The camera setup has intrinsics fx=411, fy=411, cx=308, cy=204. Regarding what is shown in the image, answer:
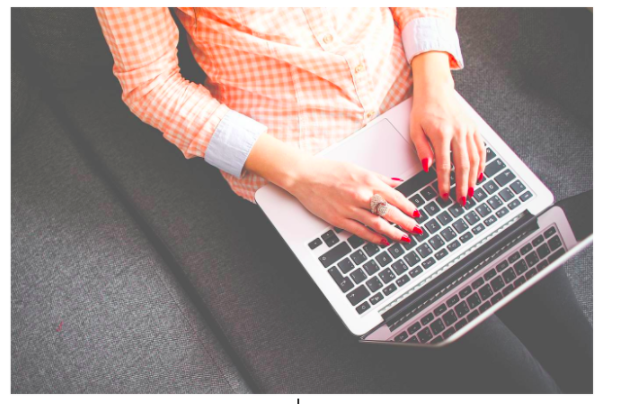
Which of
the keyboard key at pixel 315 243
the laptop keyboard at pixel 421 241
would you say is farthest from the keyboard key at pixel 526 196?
the keyboard key at pixel 315 243

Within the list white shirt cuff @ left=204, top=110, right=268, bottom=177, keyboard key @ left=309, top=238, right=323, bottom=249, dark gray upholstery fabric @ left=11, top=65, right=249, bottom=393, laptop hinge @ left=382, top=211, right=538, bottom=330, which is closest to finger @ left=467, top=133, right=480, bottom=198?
laptop hinge @ left=382, top=211, right=538, bottom=330

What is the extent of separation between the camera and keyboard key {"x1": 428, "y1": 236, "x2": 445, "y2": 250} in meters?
0.82

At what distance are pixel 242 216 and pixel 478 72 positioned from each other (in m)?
0.75

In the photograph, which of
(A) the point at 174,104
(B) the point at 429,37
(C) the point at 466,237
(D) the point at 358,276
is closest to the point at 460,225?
(C) the point at 466,237

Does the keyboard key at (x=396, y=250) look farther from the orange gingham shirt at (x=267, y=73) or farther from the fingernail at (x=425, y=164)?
the orange gingham shirt at (x=267, y=73)

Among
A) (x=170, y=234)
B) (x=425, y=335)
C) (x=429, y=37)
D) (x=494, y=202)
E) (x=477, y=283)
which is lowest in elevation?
(x=170, y=234)

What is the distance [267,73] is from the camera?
89 centimetres

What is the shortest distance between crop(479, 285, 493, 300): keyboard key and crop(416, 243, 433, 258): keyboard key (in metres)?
0.13

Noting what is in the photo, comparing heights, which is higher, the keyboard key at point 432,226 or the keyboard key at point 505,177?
the keyboard key at point 505,177

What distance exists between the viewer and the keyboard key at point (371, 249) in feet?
2.70

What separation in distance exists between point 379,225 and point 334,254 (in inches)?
4.2

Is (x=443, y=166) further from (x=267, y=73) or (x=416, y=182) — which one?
(x=267, y=73)

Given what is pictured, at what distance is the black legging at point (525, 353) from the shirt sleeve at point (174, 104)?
58cm

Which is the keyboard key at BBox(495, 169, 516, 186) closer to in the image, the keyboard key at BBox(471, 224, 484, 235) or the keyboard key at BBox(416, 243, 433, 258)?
the keyboard key at BBox(471, 224, 484, 235)
